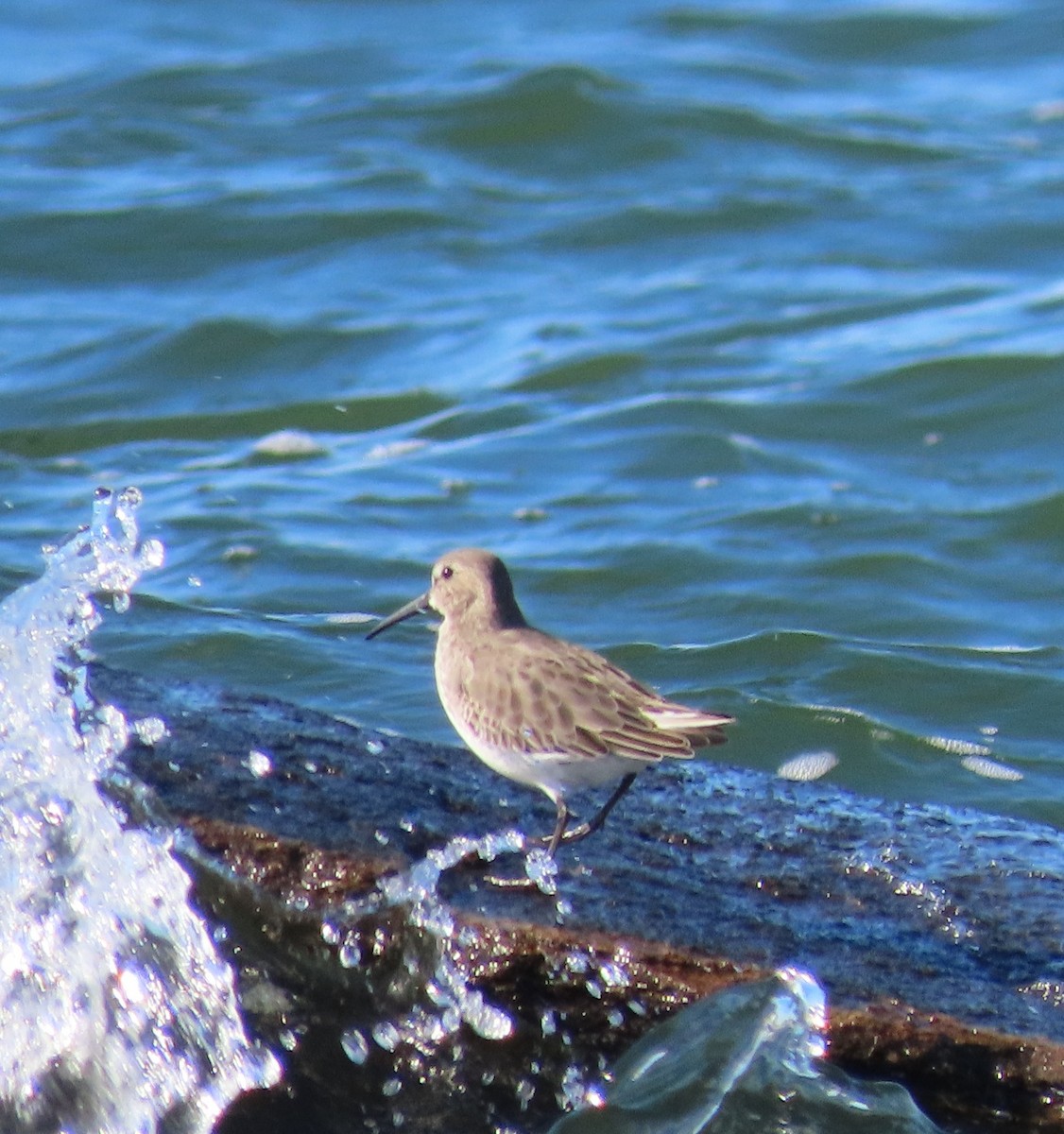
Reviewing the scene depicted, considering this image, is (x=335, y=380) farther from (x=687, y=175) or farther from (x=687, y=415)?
(x=687, y=175)

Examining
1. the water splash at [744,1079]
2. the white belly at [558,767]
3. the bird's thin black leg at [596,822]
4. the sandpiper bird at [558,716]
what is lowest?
the water splash at [744,1079]

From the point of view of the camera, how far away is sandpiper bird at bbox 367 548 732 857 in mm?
4773

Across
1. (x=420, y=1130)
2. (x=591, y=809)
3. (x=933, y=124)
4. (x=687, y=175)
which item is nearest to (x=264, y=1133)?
(x=420, y=1130)

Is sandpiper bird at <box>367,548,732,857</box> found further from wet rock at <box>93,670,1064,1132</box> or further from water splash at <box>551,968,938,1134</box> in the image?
water splash at <box>551,968,938,1134</box>

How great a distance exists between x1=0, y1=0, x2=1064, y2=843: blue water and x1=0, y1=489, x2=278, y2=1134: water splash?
2.40 metres

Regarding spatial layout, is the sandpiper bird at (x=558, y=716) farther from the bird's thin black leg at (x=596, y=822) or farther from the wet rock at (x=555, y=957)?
the wet rock at (x=555, y=957)

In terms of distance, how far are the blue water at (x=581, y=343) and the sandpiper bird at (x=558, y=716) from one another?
1.91 meters

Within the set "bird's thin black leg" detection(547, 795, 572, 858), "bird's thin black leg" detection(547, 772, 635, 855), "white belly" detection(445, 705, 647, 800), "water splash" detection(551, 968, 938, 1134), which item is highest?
"white belly" detection(445, 705, 647, 800)

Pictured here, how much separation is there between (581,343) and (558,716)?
747cm

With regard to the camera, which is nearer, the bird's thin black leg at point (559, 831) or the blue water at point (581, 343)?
the bird's thin black leg at point (559, 831)

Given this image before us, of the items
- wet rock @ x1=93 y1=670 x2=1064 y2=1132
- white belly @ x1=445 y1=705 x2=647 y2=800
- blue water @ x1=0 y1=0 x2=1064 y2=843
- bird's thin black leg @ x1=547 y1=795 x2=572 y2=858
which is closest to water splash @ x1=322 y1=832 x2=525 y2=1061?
wet rock @ x1=93 y1=670 x2=1064 y2=1132

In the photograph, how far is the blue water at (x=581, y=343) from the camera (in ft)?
27.4

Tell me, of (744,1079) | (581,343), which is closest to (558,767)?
(744,1079)

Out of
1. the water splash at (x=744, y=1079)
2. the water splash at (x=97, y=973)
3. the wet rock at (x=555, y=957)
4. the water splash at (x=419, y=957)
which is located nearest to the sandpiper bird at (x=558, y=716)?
the wet rock at (x=555, y=957)
